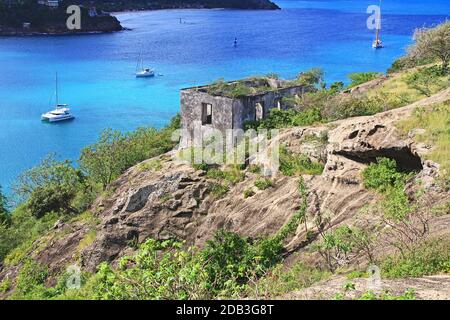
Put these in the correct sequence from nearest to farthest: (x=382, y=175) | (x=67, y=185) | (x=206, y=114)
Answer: (x=382, y=175), (x=206, y=114), (x=67, y=185)

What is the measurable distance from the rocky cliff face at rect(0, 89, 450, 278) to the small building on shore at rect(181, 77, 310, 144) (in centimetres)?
310

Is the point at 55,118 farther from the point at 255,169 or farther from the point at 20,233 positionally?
the point at 255,169

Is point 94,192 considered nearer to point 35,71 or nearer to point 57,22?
point 35,71

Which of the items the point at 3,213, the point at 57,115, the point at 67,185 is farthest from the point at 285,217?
the point at 57,115

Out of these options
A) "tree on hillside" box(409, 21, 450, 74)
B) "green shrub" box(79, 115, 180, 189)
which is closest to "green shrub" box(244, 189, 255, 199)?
"green shrub" box(79, 115, 180, 189)

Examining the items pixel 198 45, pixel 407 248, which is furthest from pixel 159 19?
pixel 407 248

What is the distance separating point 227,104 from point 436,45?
10.6 m

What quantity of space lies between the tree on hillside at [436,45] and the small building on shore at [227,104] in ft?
22.3

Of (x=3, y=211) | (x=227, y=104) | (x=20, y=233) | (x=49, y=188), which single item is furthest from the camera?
(x=3, y=211)

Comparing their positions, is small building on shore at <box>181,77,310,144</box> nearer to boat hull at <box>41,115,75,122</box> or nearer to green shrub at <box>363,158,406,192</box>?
green shrub at <box>363,158,406,192</box>

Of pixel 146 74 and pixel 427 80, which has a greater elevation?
Result: pixel 427 80

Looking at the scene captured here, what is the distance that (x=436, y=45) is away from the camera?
26375 mm

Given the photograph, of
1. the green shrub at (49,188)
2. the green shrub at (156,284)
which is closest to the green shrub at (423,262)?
the green shrub at (156,284)

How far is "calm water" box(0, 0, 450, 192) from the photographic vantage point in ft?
164
